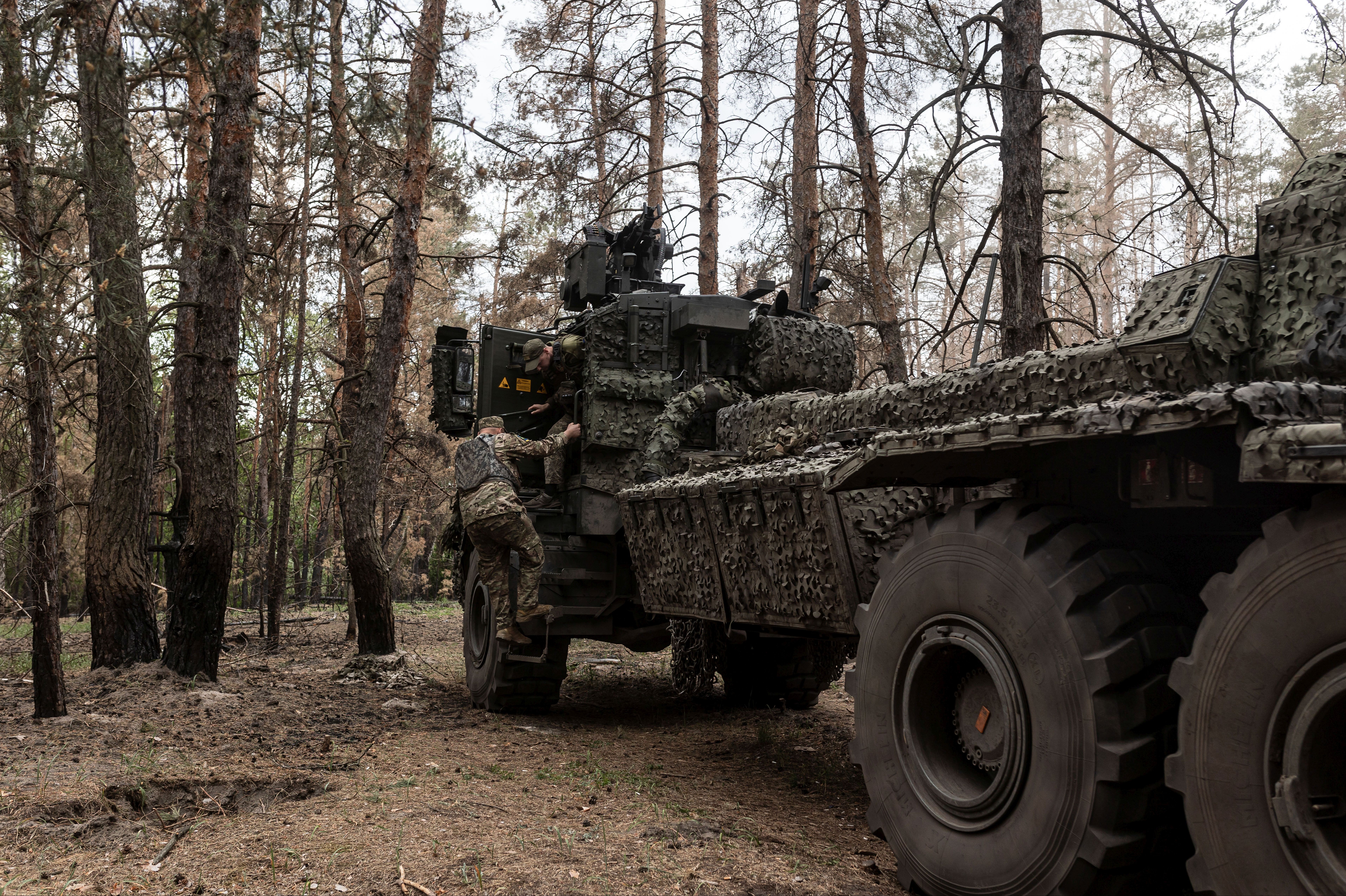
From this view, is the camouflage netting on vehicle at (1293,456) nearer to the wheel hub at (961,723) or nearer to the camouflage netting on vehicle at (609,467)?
the wheel hub at (961,723)

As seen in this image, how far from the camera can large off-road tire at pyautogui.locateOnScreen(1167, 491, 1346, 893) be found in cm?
216

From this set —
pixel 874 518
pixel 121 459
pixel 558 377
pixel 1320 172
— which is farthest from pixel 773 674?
pixel 121 459

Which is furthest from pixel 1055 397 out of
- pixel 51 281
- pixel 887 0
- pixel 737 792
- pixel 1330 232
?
pixel 51 281

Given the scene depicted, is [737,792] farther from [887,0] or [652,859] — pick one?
[887,0]

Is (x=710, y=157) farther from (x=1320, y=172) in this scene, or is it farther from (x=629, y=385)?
(x=1320, y=172)

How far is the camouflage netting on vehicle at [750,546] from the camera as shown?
433 centimetres

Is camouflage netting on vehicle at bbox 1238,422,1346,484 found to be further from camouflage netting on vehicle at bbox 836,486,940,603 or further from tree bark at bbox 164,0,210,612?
tree bark at bbox 164,0,210,612

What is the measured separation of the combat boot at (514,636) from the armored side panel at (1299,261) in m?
4.91

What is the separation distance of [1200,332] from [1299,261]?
37 centimetres

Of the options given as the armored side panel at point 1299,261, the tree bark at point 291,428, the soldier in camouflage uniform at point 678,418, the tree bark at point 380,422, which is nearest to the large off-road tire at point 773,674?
the soldier in camouflage uniform at point 678,418

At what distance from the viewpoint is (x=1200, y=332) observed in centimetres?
316

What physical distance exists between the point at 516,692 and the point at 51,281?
4.46 metres

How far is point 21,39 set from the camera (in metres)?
6.16

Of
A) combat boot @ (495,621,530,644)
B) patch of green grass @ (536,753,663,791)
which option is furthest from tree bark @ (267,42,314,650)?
patch of green grass @ (536,753,663,791)
